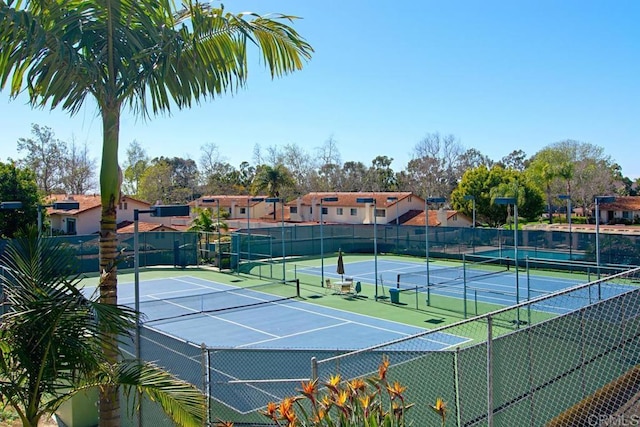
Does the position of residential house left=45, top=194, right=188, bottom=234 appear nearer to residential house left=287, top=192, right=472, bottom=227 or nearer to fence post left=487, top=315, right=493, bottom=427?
residential house left=287, top=192, right=472, bottom=227

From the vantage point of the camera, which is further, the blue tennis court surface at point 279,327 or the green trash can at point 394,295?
the green trash can at point 394,295

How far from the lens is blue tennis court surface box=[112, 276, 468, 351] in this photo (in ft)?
58.6

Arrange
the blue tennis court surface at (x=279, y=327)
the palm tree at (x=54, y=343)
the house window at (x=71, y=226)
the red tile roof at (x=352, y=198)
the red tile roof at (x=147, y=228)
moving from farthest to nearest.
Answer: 1. the red tile roof at (x=352, y=198)
2. the house window at (x=71, y=226)
3. the red tile roof at (x=147, y=228)
4. the blue tennis court surface at (x=279, y=327)
5. the palm tree at (x=54, y=343)

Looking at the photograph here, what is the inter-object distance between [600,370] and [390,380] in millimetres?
3049

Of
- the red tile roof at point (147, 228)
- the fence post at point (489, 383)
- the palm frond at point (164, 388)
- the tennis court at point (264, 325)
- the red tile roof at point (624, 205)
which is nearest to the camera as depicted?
the fence post at point (489, 383)

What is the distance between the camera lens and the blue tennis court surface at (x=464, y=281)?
22.9 metres

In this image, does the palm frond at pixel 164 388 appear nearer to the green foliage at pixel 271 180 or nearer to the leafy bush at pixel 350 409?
the leafy bush at pixel 350 409

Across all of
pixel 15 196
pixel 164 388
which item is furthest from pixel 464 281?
pixel 15 196

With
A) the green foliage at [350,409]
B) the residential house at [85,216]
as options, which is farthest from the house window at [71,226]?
the green foliage at [350,409]

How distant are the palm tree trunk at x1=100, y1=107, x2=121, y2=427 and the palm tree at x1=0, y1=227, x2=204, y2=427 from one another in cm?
57

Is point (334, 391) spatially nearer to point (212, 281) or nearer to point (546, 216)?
point (212, 281)

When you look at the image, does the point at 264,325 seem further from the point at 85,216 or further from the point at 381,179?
the point at 381,179

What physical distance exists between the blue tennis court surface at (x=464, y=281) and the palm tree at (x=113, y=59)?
14.8 m

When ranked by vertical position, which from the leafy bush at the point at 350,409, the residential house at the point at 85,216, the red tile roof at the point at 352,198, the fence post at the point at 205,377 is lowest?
the fence post at the point at 205,377
